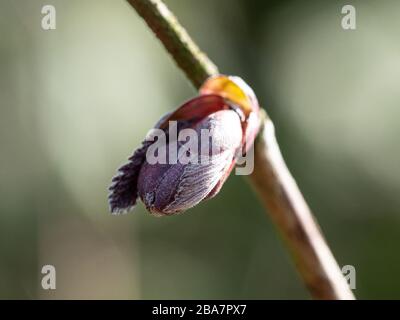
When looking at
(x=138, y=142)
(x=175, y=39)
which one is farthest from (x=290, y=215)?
(x=138, y=142)

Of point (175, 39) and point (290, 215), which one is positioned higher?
point (175, 39)

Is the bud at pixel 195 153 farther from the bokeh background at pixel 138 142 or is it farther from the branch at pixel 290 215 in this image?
the bokeh background at pixel 138 142

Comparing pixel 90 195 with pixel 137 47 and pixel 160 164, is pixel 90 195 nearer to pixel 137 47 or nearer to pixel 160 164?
pixel 137 47

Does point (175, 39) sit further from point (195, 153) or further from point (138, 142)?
point (138, 142)

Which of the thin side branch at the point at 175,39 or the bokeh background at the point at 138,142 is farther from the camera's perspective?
the bokeh background at the point at 138,142

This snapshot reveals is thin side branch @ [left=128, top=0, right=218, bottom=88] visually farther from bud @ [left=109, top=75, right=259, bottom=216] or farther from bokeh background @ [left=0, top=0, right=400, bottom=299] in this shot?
bokeh background @ [left=0, top=0, right=400, bottom=299]

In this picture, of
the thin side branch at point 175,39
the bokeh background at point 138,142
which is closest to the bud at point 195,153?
the thin side branch at point 175,39
